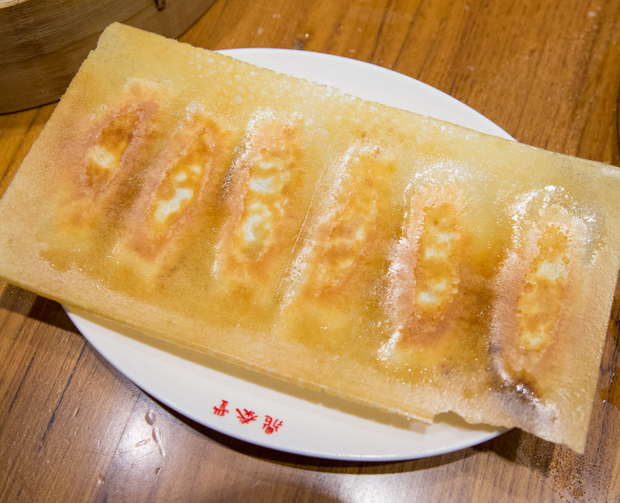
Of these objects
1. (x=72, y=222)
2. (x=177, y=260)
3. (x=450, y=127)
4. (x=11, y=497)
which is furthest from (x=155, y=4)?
(x=11, y=497)

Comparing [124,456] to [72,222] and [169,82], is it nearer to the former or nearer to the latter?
[72,222]

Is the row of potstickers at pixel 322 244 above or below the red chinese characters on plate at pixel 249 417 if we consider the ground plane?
above

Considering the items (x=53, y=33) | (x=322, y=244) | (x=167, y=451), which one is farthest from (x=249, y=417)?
(x=53, y=33)

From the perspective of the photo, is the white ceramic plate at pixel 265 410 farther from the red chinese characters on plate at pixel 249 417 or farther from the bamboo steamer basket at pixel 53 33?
the bamboo steamer basket at pixel 53 33

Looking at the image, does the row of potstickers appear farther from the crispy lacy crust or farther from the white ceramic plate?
the white ceramic plate

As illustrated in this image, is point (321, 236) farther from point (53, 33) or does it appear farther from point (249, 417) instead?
point (53, 33)

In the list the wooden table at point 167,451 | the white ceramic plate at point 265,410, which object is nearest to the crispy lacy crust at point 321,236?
the white ceramic plate at point 265,410
